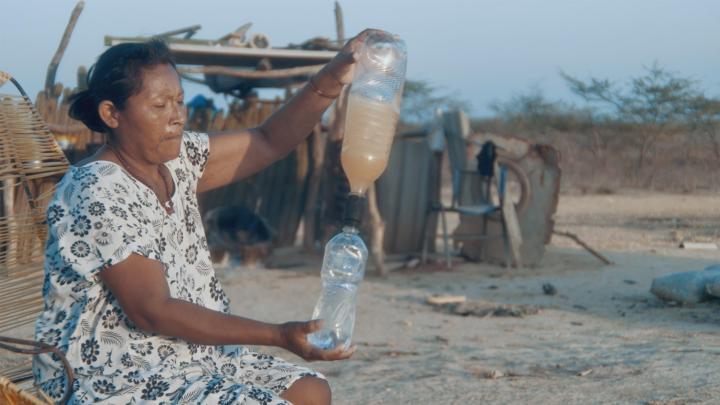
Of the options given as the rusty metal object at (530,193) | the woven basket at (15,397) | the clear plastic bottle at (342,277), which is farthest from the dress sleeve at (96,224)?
the rusty metal object at (530,193)

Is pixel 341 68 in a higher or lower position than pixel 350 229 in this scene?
higher

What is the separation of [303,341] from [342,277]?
0.69 meters

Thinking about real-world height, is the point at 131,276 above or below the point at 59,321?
above

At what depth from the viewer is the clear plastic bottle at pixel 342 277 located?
2.82 meters

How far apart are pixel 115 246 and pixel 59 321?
363 mm

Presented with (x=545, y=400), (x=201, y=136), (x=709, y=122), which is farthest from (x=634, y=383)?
(x=709, y=122)

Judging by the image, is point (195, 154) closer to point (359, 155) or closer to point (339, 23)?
point (359, 155)

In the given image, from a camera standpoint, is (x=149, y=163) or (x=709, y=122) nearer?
(x=149, y=163)

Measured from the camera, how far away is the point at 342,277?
3096mm

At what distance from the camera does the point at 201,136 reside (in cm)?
320

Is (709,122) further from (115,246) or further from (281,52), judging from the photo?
(115,246)

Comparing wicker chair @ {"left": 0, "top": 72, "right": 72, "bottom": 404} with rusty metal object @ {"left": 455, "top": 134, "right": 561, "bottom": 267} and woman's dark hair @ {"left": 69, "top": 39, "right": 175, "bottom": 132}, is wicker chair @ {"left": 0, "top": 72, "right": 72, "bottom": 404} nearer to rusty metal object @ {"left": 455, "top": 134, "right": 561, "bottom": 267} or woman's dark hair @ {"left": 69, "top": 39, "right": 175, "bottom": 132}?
woman's dark hair @ {"left": 69, "top": 39, "right": 175, "bottom": 132}

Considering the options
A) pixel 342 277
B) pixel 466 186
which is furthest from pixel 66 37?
pixel 342 277

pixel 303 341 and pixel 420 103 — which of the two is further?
pixel 420 103
